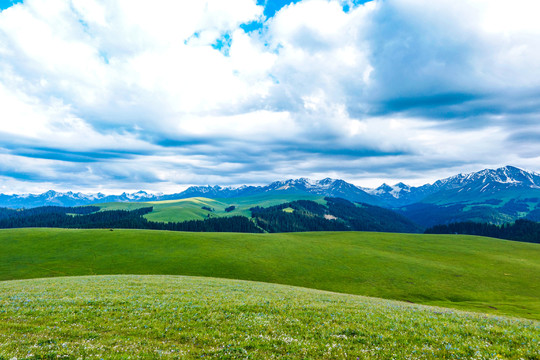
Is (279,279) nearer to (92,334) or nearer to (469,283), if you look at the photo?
(469,283)

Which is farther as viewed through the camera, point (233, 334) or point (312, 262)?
point (312, 262)

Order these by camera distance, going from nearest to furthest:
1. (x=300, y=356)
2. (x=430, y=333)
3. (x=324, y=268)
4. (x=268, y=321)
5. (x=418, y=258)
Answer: (x=300, y=356) → (x=430, y=333) → (x=268, y=321) → (x=324, y=268) → (x=418, y=258)

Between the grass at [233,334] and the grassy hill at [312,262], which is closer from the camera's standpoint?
the grass at [233,334]

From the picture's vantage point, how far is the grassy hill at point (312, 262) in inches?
2456

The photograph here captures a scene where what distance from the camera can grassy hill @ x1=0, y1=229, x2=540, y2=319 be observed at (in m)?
62.4

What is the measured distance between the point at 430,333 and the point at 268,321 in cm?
956

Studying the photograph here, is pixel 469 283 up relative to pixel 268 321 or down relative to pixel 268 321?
down

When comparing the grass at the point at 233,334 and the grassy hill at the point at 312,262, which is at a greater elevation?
the grass at the point at 233,334

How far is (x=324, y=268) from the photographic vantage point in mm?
79125

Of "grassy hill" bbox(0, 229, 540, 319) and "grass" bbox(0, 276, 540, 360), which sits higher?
"grass" bbox(0, 276, 540, 360)

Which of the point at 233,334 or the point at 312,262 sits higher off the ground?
the point at 233,334

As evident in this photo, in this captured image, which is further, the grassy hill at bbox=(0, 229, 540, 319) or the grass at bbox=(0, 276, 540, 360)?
the grassy hill at bbox=(0, 229, 540, 319)

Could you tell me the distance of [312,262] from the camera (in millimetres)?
84812

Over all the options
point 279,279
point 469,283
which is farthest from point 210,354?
point 469,283
